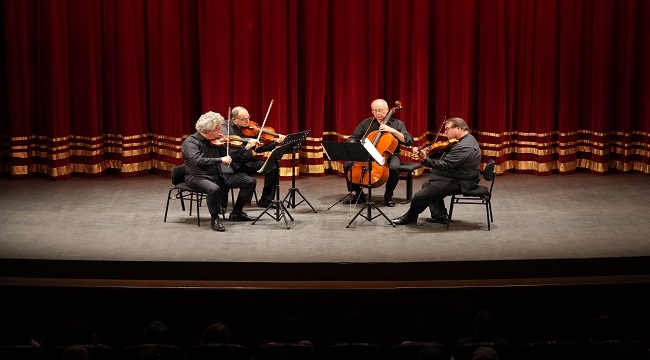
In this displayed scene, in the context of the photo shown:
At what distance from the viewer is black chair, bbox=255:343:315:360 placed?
5.35 m

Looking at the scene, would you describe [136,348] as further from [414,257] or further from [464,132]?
[464,132]

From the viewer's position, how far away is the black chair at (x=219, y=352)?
5.39 meters

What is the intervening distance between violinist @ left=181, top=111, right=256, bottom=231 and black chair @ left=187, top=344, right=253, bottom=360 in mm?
3383

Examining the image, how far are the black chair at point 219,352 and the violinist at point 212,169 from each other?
338 cm

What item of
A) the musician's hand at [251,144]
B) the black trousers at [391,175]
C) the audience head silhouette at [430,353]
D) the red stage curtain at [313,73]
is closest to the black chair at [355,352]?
the audience head silhouette at [430,353]

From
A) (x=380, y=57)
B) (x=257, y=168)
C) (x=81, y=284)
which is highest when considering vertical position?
(x=380, y=57)

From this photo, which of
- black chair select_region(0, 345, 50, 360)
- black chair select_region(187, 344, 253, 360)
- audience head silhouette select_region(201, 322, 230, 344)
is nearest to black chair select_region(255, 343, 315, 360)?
black chair select_region(187, 344, 253, 360)

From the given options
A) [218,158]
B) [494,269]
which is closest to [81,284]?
[218,158]

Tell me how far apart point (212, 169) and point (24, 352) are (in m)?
3.84

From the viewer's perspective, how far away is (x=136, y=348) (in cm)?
550

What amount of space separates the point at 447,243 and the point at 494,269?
693mm

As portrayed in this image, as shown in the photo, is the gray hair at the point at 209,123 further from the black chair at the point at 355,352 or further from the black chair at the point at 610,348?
the black chair at the point at 610,348

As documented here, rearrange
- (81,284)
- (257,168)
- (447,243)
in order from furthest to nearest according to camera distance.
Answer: (257,168) < (447,243) < (81,284)

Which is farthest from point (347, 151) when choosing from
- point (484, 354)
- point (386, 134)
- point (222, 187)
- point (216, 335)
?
point (484, 354)
